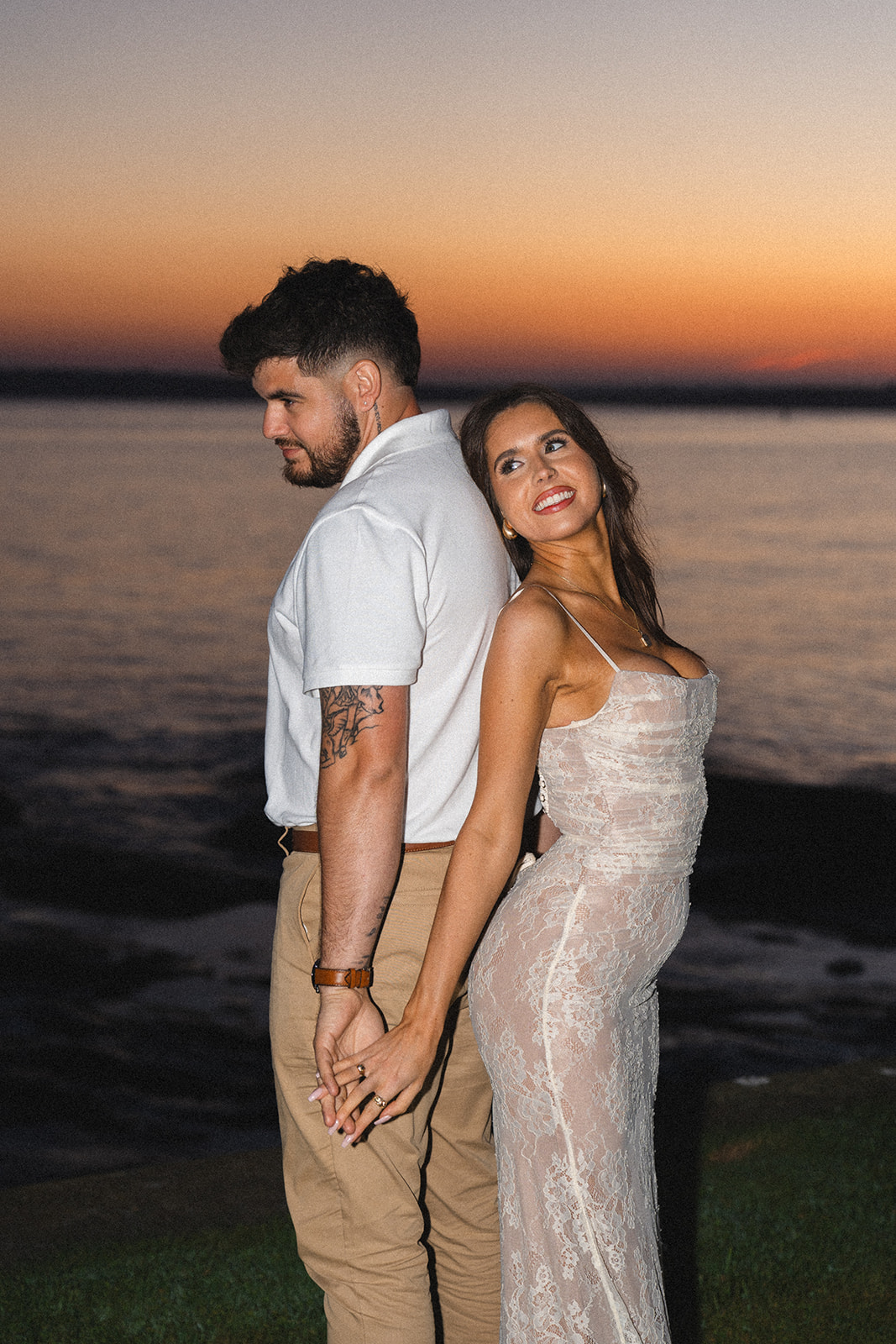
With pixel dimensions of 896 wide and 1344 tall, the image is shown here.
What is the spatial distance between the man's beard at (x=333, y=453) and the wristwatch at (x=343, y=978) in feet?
3.11

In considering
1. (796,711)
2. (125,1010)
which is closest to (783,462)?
(796,711)

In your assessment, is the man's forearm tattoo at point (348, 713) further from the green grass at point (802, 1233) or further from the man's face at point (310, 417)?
the green grass at point (802, 1233)

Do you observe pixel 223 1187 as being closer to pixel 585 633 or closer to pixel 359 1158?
pixel 359 1158

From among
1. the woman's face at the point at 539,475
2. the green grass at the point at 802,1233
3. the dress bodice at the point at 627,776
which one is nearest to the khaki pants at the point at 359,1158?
the dress bodice at the point at 627,776

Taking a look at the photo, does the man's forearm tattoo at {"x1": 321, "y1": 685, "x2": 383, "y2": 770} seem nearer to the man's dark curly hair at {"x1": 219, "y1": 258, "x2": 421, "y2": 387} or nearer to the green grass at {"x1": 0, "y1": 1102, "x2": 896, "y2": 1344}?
the man's dark curly hair at {"x1": 219, "y1": 258, "x2": 421, "y2": 387}

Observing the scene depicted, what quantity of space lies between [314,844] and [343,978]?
0.93 feet

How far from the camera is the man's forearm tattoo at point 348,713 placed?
7.71 ft

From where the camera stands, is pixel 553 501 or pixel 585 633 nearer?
pixel 585 633

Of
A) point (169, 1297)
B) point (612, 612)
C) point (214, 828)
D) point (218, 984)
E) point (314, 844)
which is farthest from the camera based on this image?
point (214, 828)

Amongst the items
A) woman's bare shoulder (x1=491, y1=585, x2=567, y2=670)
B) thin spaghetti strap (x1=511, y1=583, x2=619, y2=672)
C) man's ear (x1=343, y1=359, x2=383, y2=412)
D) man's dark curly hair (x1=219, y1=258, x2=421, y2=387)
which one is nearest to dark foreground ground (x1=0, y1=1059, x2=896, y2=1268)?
thin spaghetti strap (x1=511, y1=583, x2=619, y2=672)

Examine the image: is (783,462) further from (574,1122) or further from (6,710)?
(574,1122)

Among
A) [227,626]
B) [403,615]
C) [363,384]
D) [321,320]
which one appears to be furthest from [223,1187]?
[227,626]

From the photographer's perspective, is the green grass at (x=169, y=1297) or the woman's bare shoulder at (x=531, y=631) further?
the green grass at (x=169, y=1297)

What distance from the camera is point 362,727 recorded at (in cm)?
235
